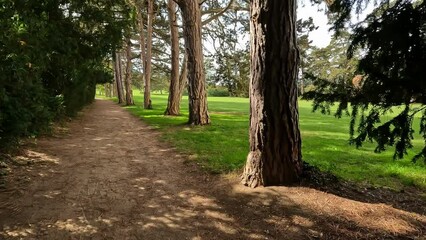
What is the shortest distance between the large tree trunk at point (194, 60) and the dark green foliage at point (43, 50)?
2.37 meters

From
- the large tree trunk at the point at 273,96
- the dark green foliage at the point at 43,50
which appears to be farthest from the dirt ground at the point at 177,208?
the dark green foliage at the point at 43,50

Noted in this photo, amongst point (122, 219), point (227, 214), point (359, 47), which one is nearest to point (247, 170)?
point (227, 214)

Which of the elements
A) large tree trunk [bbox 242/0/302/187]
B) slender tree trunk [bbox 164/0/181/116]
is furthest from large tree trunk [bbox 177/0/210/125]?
large tree trunk [bbox 242/0/302/187]

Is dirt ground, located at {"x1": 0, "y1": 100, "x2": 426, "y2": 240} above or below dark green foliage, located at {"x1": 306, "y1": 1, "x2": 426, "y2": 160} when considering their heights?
below

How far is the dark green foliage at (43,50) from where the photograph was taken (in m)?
5.52

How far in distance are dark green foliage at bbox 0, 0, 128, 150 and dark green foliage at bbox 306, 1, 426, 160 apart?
187 inches

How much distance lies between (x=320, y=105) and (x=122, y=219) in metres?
2.93

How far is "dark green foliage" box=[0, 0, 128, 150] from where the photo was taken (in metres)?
5.52

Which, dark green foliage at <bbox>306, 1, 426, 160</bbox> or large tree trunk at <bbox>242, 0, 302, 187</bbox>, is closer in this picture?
dark green foliage at <bbox>306, 1, 426, 160</bbox>

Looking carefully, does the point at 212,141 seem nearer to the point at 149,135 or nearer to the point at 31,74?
the point at 149,135

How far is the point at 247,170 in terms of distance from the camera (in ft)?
17.1

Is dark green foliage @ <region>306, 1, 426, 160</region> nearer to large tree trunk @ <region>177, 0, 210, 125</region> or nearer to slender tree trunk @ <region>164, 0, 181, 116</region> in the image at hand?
large tree trunk @ <region>177, 0, 210, 125</region>

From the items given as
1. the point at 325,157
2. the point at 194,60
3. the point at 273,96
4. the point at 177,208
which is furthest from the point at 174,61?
the point at 177,208

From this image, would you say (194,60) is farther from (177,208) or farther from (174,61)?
(177,208)
